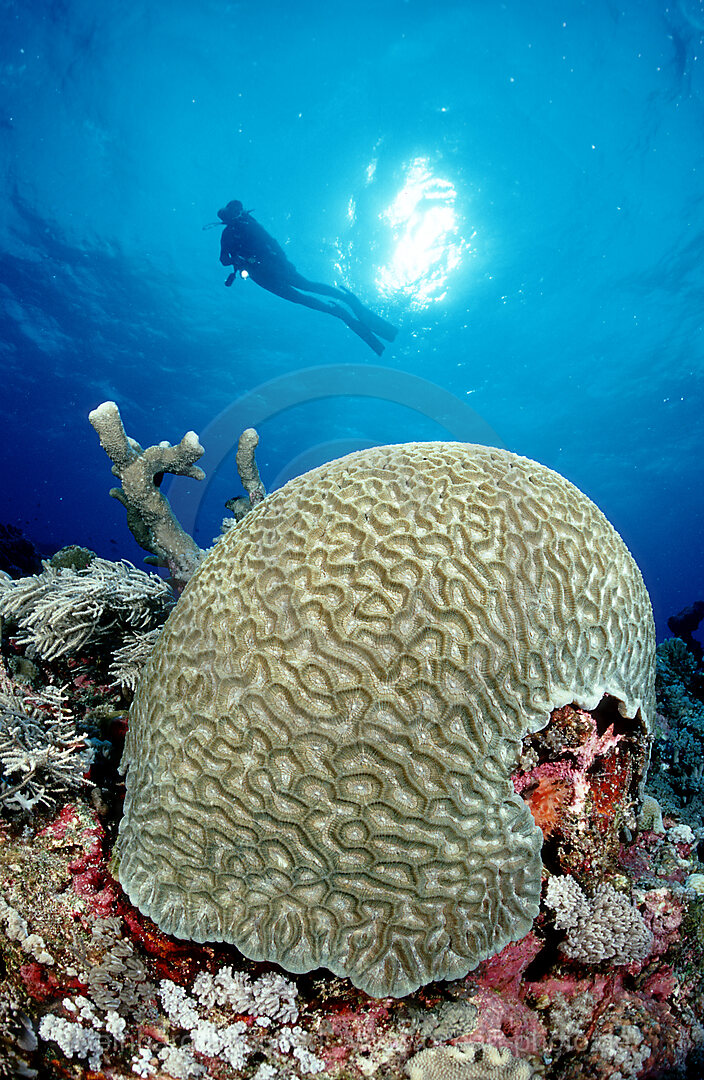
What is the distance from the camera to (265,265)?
17047 mm

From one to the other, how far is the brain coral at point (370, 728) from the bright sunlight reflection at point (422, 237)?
912 inches

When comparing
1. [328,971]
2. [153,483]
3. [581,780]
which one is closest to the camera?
[328,971]

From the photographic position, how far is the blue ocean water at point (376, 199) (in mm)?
16969

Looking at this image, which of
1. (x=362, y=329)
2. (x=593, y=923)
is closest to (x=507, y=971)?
(x=593, y=923)

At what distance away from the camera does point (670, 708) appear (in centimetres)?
704

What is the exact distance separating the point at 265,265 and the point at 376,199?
309 inches

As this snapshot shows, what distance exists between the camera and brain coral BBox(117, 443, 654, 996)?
2.07 metres

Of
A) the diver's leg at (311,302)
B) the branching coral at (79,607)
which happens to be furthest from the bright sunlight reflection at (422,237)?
the branching coral at (79,607)

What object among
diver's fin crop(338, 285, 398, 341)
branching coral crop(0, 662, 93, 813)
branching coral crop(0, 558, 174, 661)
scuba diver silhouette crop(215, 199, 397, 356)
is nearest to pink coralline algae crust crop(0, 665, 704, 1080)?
branching coral crop(0, 662, 93, 813)

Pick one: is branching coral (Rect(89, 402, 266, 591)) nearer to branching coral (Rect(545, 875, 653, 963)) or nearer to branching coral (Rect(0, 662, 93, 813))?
branching coral (Rect(0, 662, 93, 813))

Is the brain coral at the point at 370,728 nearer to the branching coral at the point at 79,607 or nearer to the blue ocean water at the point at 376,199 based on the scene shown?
the branching coral at the point at 79,607

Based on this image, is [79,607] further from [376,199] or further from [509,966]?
[376,199]

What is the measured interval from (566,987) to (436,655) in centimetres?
213

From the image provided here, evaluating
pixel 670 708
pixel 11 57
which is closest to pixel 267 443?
pixel 11 57
